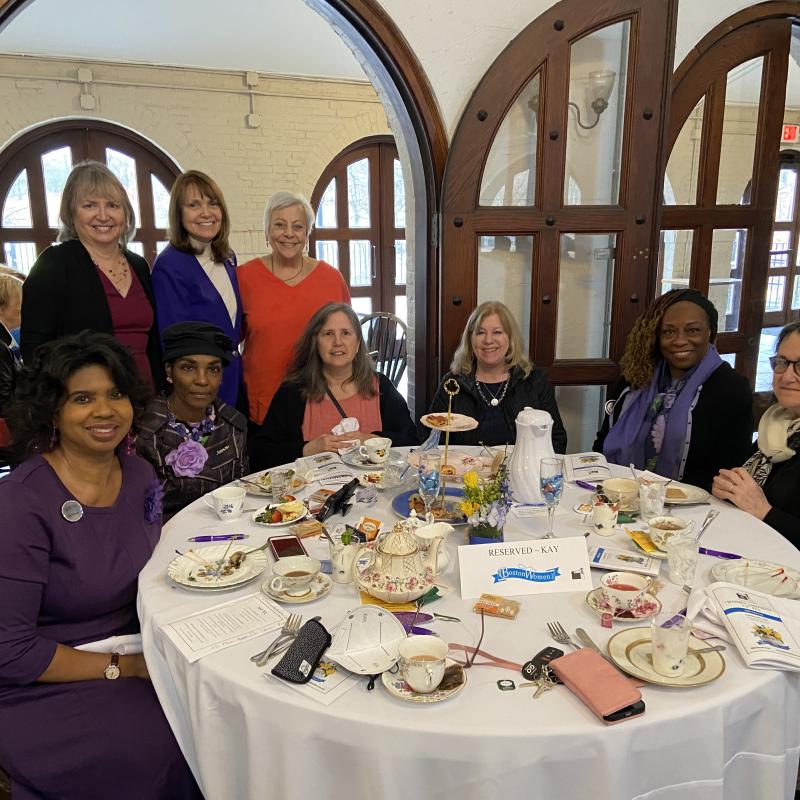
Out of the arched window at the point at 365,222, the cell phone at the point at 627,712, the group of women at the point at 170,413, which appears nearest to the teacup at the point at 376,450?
the group of women at the point at 170,413

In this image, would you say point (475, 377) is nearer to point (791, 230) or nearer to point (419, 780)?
point (419, 780)

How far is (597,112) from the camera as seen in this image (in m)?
2.96

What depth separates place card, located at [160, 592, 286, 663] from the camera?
4.14 feet

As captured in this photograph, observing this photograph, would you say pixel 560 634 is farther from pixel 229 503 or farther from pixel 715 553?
pixel 229 503

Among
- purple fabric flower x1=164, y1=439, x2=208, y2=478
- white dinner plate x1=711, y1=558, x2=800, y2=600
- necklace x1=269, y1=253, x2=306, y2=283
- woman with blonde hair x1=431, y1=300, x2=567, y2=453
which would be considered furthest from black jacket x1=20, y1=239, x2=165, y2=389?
A: white dinner plate x1=711, y1=558, x2=800, y2=600

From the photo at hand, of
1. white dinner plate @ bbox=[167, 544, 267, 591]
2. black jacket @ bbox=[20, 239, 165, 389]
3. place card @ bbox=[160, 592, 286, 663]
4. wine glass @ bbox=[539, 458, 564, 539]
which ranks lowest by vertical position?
place card @ bbox=[160, 592, 286, 663]

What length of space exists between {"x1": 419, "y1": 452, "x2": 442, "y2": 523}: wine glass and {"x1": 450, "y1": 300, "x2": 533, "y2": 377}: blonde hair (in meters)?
0.95

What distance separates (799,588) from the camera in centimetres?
142

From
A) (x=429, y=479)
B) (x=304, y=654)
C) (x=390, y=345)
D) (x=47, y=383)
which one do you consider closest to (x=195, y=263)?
(x=47, y=383)

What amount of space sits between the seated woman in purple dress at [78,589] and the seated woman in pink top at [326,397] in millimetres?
933

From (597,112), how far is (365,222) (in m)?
4.69

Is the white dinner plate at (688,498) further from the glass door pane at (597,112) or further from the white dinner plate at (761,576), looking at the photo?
the glass door pane at (597,112)

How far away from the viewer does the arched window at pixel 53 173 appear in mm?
6035

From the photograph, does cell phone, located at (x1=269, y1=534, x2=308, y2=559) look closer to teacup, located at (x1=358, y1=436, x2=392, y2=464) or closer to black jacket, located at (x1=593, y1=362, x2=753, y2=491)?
teacup, located at (x1=358, y1=436, x2=392, y2=464)
